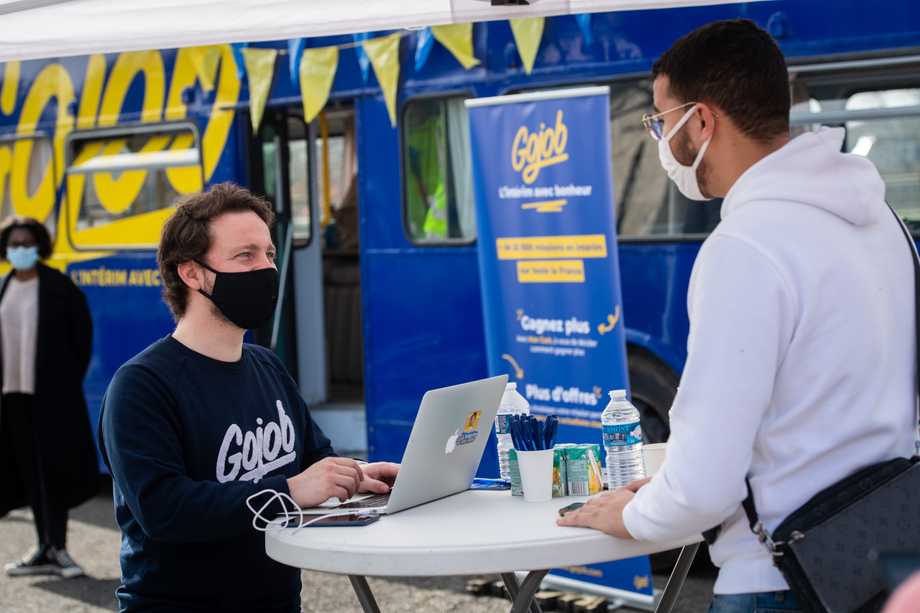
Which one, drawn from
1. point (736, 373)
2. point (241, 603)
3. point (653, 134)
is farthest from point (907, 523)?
point (241, 603)

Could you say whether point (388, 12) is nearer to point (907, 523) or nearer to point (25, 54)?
point (25, 54)

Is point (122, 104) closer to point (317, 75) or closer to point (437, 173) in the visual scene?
point (317, 75)

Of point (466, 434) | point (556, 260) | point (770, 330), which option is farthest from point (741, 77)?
point (556, 260)

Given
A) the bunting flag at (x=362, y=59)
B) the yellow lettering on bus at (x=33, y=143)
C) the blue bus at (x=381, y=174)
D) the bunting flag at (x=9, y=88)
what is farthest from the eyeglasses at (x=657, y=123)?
the bunting flag at (x=9, y=88)

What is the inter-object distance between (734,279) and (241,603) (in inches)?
51.7

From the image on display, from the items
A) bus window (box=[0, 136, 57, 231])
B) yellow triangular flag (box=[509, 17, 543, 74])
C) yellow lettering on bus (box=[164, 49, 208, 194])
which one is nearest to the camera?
yellow triangular flag (box=[509, 17, 543, 74])

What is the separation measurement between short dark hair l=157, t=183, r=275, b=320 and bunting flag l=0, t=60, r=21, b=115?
6017 mm

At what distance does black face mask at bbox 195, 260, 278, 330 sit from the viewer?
2912mm

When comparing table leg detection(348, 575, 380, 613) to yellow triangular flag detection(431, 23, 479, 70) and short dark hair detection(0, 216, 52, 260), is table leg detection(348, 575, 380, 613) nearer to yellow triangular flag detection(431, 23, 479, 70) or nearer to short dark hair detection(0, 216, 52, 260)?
yellow triangular flag detection(431, 23, 479, 70)

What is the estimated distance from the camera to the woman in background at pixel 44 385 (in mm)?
6609

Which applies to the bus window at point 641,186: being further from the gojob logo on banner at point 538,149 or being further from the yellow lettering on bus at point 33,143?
the yellow lettering on bus at point 33,143

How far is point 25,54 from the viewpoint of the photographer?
334 cm

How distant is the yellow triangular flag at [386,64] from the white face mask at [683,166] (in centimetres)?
423

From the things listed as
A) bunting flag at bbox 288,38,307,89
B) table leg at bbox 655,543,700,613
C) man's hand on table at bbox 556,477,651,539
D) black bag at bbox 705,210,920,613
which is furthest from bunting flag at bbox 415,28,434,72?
black bag at bbox 705,210,920,613
